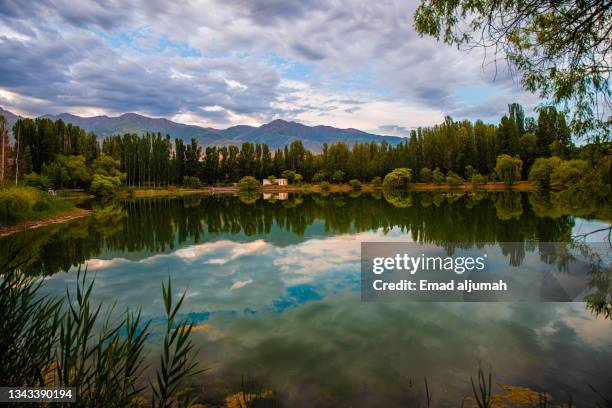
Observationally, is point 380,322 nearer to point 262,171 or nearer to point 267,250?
point 267,250

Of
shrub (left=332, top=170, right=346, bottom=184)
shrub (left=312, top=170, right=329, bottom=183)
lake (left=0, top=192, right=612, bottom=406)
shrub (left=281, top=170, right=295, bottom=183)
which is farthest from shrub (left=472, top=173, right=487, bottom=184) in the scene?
lake (left=0, top=192, right=612, bottom=406)

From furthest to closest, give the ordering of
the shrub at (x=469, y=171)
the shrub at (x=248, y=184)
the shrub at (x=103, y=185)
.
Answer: the shrub at (x=248, y=184) → the shrub at (x=469, y=171) → the shrub at (x=103, y=185)

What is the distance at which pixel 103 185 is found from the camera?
2234 inches

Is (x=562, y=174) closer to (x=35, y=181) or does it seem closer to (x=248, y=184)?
(x=248, y=184)

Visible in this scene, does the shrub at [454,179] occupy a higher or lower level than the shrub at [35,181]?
higher

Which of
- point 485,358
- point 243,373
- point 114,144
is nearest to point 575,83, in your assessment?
point 485,358

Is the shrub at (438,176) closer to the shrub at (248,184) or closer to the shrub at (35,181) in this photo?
the shrub at (248,184)

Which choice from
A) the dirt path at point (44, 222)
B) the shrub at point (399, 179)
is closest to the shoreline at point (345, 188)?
the shrub at point (399, 179)

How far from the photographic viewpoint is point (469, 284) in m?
11.0

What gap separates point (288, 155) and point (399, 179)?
117 ft

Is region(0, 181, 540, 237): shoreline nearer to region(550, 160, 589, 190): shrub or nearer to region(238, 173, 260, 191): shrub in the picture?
region(238, 173, 260, 191): shrub

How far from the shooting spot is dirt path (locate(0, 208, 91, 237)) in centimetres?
1984

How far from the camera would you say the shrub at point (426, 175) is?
8050 centimetres

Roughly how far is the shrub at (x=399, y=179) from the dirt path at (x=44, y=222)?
203 feet
